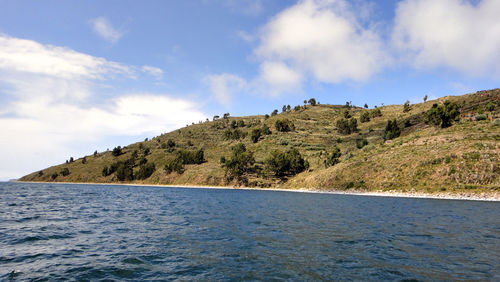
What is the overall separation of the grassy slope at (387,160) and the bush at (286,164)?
4.13 m

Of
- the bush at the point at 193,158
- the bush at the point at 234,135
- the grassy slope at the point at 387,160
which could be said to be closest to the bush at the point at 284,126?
the grassy slope at the point at 387,160

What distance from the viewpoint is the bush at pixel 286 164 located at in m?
110

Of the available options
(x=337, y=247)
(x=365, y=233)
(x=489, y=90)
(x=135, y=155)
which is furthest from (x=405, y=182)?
(x=135, y=155)

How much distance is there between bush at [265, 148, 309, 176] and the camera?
11023 centimetres

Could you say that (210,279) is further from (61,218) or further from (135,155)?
(135,155)

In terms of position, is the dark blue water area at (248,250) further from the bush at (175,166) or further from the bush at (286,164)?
the bush at (175,166)

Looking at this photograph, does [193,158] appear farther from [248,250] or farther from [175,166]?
[248,250]

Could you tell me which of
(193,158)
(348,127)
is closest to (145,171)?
(193,158)

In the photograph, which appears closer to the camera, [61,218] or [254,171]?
[61,218]

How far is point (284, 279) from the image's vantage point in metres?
11.4

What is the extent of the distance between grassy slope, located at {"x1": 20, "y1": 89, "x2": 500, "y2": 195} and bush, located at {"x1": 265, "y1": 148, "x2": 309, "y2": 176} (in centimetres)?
413

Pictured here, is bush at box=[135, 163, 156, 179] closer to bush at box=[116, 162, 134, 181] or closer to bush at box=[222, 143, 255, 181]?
bush at box=[116, 162, 134, 181]

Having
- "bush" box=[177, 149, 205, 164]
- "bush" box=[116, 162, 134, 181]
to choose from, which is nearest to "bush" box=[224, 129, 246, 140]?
"bush" box=[177, 149, 205, 164]

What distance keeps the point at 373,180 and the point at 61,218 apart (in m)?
73.1
